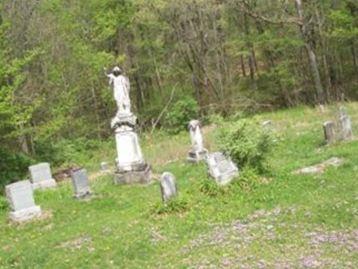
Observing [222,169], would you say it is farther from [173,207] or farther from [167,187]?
[173,207]

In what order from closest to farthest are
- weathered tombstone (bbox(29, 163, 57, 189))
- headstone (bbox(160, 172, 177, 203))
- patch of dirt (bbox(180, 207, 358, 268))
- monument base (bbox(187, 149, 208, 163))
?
patch of dirt (bbox(180, 207, 358, 268))
headstone (bbox(160, 172, 177, 203))
monument base (bbox(187, 149, 208, 163))
weathered tombstone (bbox(29, 163, 57, 189))

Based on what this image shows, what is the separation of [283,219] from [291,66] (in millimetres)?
29046

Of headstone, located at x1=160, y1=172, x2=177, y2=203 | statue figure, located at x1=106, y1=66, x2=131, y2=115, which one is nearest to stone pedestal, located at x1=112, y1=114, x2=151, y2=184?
statue figure, located at x1=106, y1=66, x2=131, y2=115

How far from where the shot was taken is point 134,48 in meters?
40.4

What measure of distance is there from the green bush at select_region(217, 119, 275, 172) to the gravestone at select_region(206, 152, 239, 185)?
191mm

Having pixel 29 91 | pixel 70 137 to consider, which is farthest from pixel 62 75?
pixel 29 91

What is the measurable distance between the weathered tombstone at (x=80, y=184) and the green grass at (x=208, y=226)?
14.5 inches

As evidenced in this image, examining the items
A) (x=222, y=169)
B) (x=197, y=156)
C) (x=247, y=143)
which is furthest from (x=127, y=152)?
(x=247, y=143)

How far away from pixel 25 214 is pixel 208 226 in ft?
19.4

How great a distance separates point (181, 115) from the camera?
32.4m

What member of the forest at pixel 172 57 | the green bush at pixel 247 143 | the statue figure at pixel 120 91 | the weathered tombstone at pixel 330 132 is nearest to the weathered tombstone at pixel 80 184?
the statue figure at pixel 120 91

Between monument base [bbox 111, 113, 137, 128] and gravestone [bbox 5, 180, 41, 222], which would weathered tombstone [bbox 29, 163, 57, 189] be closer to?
monument base [bbox 111, 113, 137, 128]

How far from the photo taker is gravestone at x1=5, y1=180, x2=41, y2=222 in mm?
16062

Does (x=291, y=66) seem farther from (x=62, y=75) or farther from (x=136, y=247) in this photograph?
(x=136, y=247)
